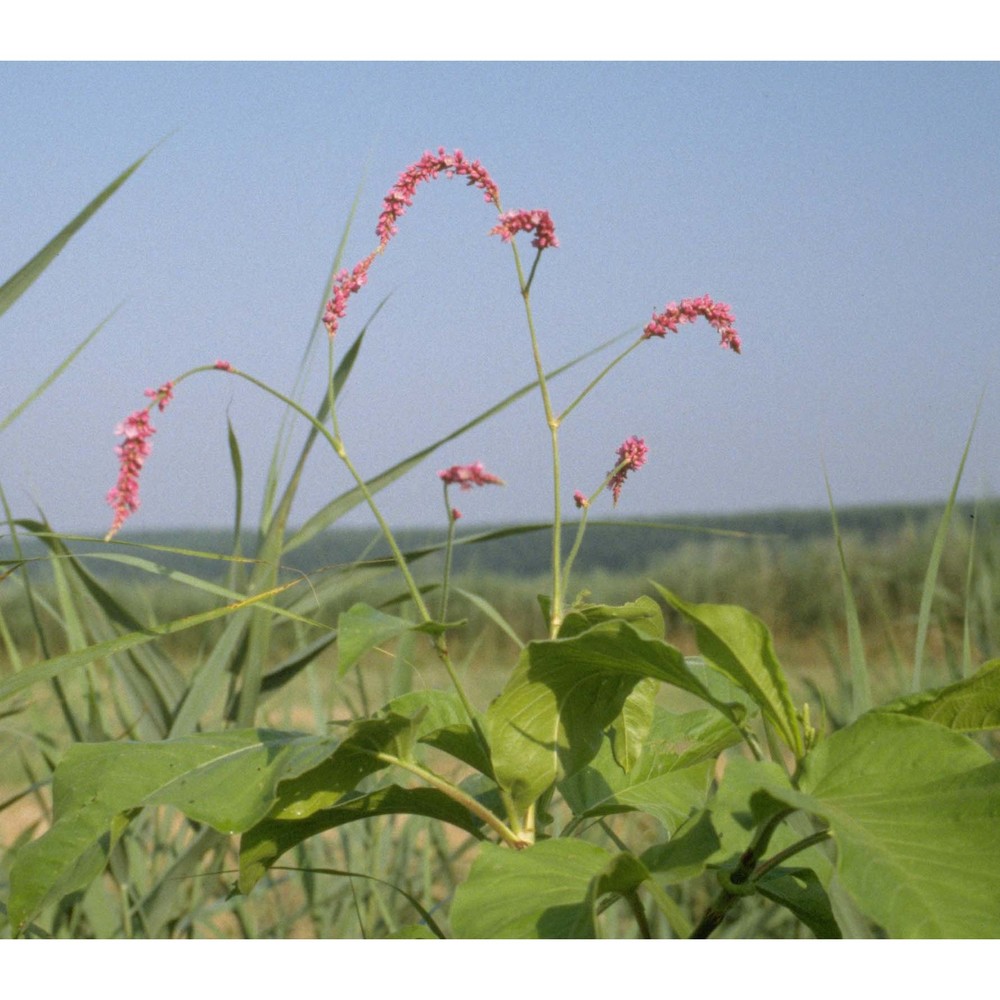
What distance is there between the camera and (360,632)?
39 centimetres

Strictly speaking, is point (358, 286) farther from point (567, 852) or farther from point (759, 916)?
point (759, 916)

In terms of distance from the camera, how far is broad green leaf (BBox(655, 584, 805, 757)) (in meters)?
0.37

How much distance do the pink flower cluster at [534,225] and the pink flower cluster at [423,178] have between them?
0.05 ft

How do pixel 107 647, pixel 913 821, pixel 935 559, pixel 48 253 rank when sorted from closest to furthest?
pixel 913 821, pixel 107 647, pixel 935 559, pixel 48 253

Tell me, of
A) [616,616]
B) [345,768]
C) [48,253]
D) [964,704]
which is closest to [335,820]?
[345,768]

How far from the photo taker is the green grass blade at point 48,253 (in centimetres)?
73

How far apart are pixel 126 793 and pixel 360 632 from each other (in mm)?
119

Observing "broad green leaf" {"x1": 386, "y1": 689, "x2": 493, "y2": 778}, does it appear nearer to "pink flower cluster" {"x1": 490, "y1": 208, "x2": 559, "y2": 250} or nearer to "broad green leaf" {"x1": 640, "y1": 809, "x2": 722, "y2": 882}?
"broad green leaf" {"x1": 640, "y1": 809, "x2": 722, "y2": 882}

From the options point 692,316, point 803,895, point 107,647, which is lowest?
point 803,895

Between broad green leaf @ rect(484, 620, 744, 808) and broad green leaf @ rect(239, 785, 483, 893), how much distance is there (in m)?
0.04

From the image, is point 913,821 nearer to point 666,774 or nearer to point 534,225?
point 666,774

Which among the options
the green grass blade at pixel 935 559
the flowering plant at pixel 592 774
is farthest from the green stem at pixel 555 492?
the green grass blade at pixel 935 559

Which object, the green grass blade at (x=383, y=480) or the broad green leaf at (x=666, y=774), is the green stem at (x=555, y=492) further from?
the green grass blade at (x=383, y=480)
